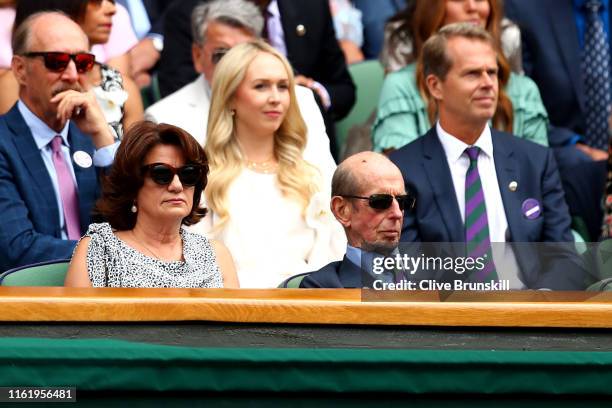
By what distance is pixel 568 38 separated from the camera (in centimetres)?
679

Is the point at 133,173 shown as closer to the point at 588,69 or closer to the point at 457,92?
the point at 457,92

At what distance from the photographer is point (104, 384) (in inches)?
135

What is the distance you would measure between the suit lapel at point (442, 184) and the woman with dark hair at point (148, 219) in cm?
102

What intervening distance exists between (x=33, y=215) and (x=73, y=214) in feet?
0.54

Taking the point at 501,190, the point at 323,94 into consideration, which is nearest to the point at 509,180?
the point at 501,190

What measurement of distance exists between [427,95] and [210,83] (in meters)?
0.96

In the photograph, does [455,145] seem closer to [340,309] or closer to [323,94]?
[323,94]

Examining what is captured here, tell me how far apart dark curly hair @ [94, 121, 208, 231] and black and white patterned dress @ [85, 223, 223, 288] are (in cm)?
7

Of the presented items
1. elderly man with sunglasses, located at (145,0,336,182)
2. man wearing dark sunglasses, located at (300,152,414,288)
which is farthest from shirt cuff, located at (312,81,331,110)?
man wearing dark sunglasses, located at (300,152,414,288)

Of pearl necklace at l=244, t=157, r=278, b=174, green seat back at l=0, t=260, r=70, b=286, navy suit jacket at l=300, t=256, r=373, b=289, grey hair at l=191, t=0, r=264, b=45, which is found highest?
grey hair at l=191, t=0, r=264, b=45

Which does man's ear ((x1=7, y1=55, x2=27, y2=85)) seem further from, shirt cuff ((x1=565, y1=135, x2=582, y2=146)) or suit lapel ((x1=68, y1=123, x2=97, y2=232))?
shirt cuff ((x1=565, y1=135, x2=582, y2=146))

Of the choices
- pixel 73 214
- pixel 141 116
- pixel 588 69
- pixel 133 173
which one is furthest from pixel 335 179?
pixel 588 69

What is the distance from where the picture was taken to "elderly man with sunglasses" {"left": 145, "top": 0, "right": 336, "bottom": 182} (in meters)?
5.70

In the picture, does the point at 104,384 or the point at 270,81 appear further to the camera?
the point at 270,81
